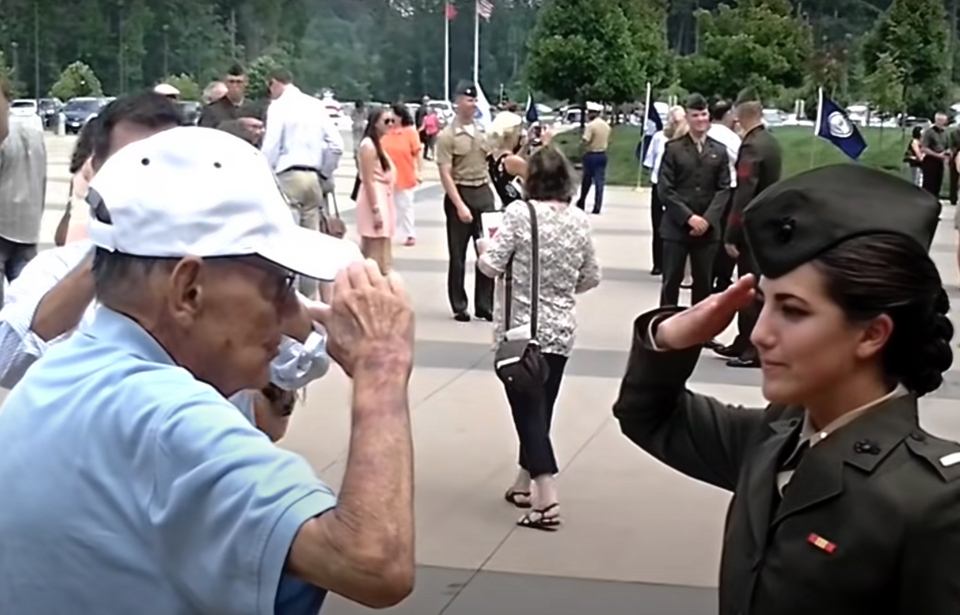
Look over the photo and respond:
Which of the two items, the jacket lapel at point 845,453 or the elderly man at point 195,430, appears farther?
the jacket lapel at point 845,453

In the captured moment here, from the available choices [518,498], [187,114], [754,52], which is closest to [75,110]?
[754,52]

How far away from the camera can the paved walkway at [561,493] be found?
5805 mm

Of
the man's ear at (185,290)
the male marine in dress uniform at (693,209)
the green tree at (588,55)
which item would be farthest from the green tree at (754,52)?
the man's ear at (185,290)

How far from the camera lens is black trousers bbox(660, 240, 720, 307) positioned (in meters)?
10.6

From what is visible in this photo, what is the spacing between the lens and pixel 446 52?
172 ft

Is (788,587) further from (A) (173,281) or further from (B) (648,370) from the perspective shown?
(A) (173,281)

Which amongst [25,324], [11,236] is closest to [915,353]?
[25,324]

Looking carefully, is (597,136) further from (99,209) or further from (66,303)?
(99,209)

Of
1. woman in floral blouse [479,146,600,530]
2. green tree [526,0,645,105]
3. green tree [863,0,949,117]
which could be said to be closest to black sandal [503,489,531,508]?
woman in floral blouse [479,146,600,530]

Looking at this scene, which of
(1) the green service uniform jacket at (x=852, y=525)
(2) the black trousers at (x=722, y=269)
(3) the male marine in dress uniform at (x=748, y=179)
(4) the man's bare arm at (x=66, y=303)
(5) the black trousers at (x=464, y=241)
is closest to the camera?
(1) the green service uniform jacket at (x=852, y=525)

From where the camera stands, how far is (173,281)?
6.32 feet

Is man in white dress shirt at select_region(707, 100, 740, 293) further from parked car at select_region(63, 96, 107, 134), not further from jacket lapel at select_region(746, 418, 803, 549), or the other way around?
parked car at select_region(63, 96, 107, 134)

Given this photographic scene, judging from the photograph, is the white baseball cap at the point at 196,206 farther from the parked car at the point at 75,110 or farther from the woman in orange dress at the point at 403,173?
the parked car at the point at 75,110

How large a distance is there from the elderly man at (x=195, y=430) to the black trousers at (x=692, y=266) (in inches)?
339
